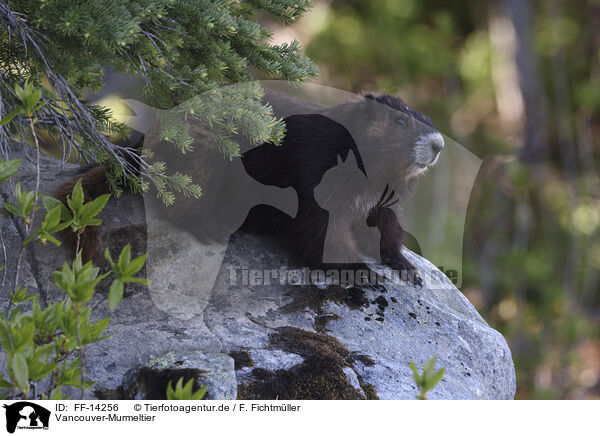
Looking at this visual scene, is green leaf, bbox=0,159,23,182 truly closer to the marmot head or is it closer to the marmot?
the marmot

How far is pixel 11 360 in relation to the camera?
75.0 inches

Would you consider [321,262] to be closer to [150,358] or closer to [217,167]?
[217,167]

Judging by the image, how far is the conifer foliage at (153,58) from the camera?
8.27 ft

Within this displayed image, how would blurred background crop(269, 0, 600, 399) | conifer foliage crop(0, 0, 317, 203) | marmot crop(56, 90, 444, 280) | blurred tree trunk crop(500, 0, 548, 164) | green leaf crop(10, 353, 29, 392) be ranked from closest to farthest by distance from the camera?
green leaf crop(10, 353, 29, 392) < conifer foliage crop(0, 0, 317, 203) < marmot crop(56, 90, 444, 280) < blurred background crop(269, 0, 600, 399) < blurred tree trunk crop(500, 0, 548, 164)

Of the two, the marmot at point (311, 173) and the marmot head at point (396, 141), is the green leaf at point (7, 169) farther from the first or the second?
the marmot head at point (396, 141)

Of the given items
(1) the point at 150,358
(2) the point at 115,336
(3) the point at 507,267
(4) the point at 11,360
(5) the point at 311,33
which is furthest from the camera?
(5) the point at 311,33

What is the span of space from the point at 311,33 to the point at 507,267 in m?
3.99

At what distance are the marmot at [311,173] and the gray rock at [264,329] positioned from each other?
15 centimetres

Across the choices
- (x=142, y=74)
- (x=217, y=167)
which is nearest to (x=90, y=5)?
(x=142, y=74)
